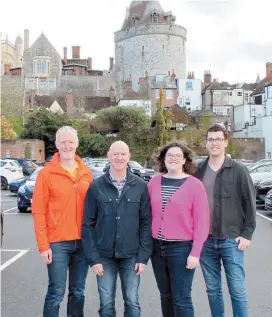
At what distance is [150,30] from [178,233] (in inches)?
3822

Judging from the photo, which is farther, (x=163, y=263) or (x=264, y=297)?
Result: (x=264, y=297)

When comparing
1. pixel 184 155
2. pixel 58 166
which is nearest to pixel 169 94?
pixel 184 155

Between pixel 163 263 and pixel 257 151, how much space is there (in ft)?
186

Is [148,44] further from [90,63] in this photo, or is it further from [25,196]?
[25,196]

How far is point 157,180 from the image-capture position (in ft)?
16.5

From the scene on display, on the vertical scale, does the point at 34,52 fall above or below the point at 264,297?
above

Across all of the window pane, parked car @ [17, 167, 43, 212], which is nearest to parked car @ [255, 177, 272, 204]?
parked car @ [17, 167, 43, 212]

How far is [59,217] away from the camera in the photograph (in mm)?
4973

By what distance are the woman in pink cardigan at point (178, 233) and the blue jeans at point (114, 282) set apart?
26cm

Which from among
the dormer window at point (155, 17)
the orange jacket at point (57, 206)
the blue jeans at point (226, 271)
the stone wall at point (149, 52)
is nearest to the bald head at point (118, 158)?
the orange jacket at point (57, 206)

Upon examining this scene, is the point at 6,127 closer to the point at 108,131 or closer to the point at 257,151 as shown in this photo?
the point at 108,131

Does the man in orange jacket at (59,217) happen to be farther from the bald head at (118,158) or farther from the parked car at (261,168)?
the parked car at (261,168)

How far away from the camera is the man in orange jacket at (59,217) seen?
496 cm

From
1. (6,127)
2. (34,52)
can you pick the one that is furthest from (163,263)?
(34,52)
